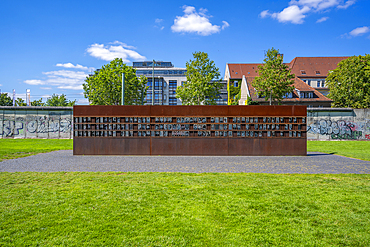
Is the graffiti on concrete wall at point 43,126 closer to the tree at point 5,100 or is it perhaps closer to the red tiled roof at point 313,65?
the tree at point 5,100

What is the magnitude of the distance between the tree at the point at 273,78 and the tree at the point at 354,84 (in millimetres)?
14116

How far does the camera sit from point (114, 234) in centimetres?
400

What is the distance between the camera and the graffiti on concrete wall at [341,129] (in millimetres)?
30578

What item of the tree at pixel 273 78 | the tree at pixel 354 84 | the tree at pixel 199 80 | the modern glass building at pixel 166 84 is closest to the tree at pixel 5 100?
the modern glass building at pixel 166 84

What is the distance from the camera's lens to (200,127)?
50.4 ft

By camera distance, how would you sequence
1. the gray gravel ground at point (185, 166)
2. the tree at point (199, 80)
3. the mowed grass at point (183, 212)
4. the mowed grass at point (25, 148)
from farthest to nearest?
the tree at point (199, 80) → the mowed grass at point (25, 148) → the gray gravel ground at point (185, 166) → the mowed grass at point (183, 212)

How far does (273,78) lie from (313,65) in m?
44.5

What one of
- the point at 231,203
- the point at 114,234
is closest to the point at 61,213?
the point at 114,234

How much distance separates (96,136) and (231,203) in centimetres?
1192

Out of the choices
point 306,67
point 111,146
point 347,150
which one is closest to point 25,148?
point 111,146

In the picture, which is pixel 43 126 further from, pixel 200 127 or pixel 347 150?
pixel 347 150

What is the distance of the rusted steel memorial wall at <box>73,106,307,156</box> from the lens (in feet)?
50.3

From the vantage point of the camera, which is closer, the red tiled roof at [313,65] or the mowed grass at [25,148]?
the mowed grass at [25,148]

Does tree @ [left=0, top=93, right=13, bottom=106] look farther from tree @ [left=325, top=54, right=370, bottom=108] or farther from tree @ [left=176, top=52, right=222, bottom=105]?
tree @ [left=325, top=54, right=370, bottom=108]
